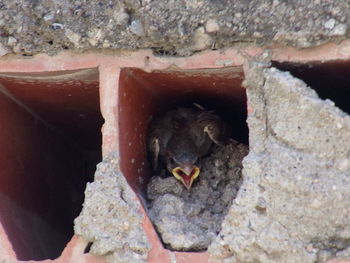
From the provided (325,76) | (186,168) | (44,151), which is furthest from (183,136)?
(325,76)

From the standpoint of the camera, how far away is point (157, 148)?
13.3 feet

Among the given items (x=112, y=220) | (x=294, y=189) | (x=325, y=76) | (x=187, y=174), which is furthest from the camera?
(x=187, y=174)

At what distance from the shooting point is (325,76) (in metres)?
3.44

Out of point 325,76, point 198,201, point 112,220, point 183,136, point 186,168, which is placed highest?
point 325,76

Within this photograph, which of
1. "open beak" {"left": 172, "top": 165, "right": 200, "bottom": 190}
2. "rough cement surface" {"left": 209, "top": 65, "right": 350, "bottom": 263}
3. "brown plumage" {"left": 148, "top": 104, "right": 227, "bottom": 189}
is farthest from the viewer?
"brown plumage" {"left": 148, "top": 104, "right": 227, "bottom": 189}

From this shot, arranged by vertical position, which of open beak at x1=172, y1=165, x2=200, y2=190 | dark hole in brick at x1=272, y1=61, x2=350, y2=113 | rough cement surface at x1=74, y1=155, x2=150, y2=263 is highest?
dark hole in brick at x1=272, y1=61, x2=350, y2=113

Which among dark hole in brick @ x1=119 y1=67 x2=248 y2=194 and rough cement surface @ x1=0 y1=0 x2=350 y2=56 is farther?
dark hole in brick @ x1=119 y1=67 x2=248 y2=194

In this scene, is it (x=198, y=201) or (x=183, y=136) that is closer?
(x=198, y=201)

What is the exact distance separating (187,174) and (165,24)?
2.30ft

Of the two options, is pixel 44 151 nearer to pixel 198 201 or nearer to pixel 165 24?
pixel 198 201

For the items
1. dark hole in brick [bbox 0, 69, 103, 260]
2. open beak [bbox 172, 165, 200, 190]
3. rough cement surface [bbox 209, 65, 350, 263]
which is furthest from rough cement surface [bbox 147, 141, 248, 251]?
dark hole in brick [bbox 0, 69, 103, 260]

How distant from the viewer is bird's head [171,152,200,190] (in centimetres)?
384

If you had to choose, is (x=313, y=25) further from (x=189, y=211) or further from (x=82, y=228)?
(x=82, y=228)

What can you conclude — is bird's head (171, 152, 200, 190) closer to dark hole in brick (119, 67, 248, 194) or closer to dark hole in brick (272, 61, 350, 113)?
dark hole in brick (119, 67, 248, 194)
